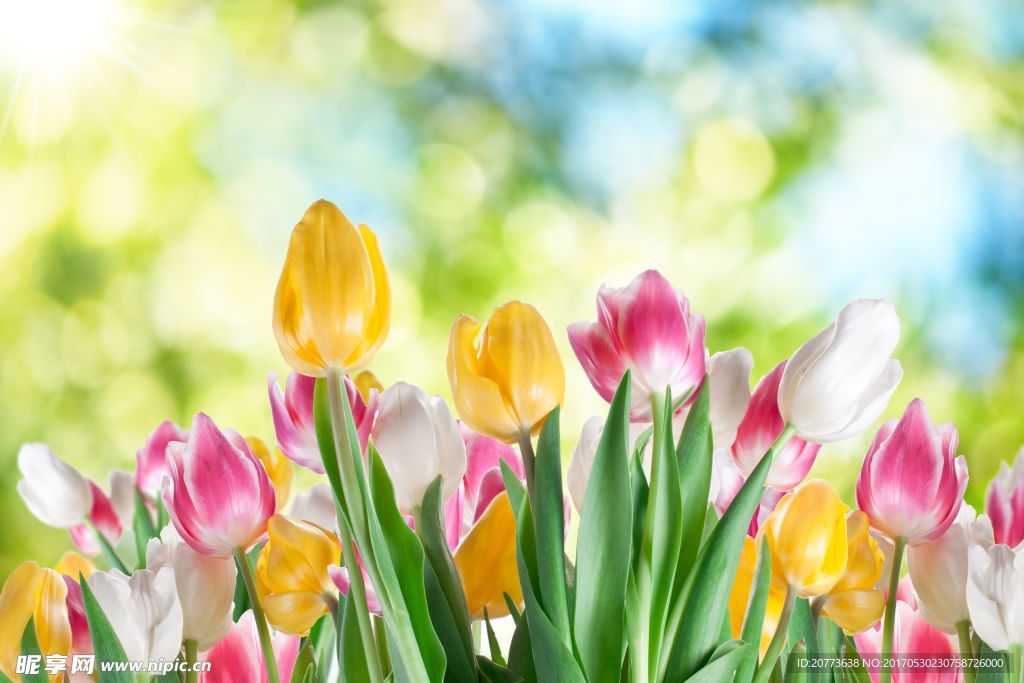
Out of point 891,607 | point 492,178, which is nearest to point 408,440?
point 891,607

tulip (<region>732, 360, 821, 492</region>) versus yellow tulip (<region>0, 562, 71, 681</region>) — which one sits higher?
tulip (<region>732, 360, 821, 492</region>)

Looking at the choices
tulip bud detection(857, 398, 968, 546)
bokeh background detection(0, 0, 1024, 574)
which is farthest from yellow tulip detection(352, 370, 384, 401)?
bokeh background detection(0, 0, 1024, 574)

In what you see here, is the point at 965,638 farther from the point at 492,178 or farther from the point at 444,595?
the point at 492,178

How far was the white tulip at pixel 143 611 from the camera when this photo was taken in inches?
8.1

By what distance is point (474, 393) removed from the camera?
21 cm

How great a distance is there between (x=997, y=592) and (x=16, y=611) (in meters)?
0.22

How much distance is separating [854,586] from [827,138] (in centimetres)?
194

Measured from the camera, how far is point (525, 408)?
0.21 metres

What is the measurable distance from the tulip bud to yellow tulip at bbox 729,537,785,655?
3 centimetres

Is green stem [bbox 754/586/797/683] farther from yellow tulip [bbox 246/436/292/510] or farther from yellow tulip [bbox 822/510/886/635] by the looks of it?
yellow tulip [bbox 246/436/292/510]

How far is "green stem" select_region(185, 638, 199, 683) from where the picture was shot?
0.75 feet

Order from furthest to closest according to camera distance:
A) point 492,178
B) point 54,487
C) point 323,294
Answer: point 492,178 < point 54,487 < point 323,294

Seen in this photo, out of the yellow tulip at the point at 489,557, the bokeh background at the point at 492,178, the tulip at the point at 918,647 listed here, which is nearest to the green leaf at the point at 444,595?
the yellow tulip at the point at 489,557

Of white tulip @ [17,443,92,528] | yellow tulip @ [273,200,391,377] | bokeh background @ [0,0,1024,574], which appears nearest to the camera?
yellow tulip @ [273,200,391,377]
